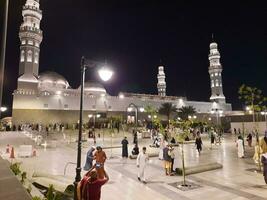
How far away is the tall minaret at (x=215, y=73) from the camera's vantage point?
69.9 m

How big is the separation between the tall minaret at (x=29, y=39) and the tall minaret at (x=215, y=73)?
168ft

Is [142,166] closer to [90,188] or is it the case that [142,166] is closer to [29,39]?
[90,188]

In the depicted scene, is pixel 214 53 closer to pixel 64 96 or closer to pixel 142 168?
pixel 64 96

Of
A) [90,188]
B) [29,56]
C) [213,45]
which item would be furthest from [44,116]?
[213,45]

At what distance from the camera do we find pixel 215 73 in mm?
70562

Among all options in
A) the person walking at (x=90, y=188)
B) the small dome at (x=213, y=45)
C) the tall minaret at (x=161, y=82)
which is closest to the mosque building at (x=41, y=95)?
the tall minaret at (x=161, y=82)

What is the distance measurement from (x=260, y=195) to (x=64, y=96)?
45419mm

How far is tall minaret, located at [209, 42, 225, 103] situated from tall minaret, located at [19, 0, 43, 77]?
5133 cm

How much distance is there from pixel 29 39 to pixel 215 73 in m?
54.6

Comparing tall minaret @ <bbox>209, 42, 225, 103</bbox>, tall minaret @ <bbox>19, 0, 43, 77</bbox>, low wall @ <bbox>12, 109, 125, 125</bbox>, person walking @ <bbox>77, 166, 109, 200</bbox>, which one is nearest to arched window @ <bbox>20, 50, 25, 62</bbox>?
tall minaret @ <bbox>19, 0, 43, 77</bbox>

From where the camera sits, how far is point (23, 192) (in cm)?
563

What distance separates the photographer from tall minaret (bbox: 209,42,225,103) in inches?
2751

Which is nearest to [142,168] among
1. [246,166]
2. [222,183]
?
[222,183]

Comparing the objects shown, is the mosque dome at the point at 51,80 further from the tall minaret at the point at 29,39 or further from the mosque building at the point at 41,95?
the tall minaret at the point at 29,39
